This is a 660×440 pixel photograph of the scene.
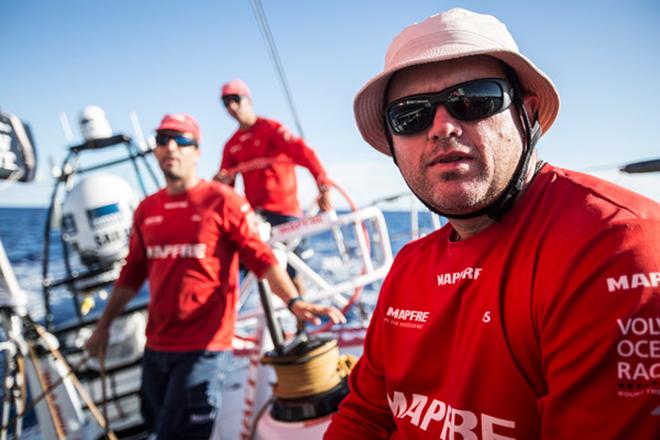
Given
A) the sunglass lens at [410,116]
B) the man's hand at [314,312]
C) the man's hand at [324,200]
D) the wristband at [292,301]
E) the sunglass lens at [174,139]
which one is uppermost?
the sunglass lens at [174,139]

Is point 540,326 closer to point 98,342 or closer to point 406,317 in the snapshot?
point 406,317

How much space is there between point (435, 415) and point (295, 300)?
138 centimetres

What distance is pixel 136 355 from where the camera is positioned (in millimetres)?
4457

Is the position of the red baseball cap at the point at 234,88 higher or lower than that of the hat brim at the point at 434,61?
higher

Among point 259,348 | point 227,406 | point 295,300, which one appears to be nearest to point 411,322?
point 295,300

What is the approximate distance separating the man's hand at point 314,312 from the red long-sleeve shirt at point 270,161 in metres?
1.84

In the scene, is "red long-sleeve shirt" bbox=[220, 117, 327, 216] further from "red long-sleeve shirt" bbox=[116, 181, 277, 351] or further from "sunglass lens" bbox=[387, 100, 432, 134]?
"sunglass lens" bbox=[387, 100, 432, 134]

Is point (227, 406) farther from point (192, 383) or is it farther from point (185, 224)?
point (185, 224)

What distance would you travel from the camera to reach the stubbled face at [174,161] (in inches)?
101

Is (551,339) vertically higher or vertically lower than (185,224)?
lower

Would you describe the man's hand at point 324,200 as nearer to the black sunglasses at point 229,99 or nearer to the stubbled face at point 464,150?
the black sunglasses at point 229,99

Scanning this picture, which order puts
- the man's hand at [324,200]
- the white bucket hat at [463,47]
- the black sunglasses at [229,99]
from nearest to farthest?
the white bucket hat at [463,47] → the man's hand at [324,200] → the black sunglasses at [229,99]

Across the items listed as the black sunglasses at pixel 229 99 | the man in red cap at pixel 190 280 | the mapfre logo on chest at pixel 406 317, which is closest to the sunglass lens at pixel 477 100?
the mapfre logo on chest at pixel 406 317

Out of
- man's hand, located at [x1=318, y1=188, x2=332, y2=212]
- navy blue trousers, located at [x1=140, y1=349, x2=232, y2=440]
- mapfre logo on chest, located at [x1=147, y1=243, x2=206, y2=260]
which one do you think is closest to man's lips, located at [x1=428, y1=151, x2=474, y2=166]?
mapfre logo on chest, located at [x1=147, y1=243, x2=206, y2=260]
